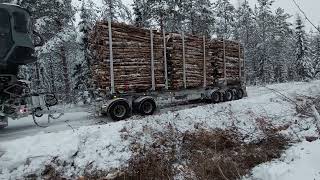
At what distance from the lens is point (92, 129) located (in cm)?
1057

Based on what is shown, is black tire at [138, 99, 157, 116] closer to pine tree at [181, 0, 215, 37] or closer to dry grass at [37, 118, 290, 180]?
dry grass at [37, 118, 290, 180]

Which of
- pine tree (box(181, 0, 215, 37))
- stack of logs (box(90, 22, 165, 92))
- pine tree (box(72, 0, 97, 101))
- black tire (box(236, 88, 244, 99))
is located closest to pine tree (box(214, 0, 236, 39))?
pine tree (box(181, 0, 215, 37))

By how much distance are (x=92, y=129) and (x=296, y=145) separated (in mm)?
5784

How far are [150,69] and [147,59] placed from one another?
41 centimetres

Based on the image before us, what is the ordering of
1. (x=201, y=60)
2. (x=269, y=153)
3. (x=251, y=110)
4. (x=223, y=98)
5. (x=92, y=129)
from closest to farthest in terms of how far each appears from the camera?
(x=92, y=129) < (x=269, y=153) < (x=251, y=110) < (x=201, y=60) < (x=223, y=98)

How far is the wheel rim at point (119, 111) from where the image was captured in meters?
13.6

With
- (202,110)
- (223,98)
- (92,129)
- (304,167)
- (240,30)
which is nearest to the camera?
(304,167)

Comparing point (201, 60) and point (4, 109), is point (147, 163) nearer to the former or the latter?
point (4, 109)

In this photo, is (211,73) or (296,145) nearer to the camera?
(296,145)

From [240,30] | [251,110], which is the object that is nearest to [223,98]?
[251,110]

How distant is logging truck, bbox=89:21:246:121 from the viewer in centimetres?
1373

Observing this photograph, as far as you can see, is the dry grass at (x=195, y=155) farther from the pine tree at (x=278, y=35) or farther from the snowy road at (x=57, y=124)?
the pine tree at (x=278, y=35)

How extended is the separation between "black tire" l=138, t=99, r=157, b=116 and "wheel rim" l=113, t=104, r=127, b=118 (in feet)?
2.18

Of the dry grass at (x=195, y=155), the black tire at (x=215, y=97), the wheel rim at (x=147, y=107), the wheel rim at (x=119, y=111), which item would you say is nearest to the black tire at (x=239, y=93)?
the black tire at (x=215, y=97)
